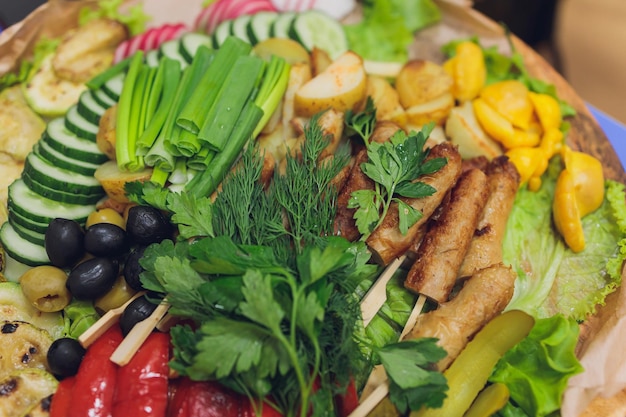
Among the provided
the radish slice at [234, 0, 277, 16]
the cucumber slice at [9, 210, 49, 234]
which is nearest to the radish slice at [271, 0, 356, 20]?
the radish slice at [234, 0, 277, 16]

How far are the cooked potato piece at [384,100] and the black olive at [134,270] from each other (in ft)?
5.95

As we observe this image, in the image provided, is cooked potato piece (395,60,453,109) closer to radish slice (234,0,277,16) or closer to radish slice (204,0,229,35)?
radish slice (234,0,277,16)

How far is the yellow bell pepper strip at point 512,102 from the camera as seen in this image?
3670 millimetres

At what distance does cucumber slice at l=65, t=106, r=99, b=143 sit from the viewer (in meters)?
3.43

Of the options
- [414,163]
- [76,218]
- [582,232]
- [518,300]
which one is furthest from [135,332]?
[582,232]

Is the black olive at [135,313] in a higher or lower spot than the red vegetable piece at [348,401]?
lower

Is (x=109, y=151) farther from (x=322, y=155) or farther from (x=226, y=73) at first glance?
(x=322, y=155)

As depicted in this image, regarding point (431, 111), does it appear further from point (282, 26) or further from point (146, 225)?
point (146, 225)

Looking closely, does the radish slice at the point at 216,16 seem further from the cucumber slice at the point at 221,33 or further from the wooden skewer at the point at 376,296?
the wooden skewer at the point at 376,296

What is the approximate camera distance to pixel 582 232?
11.2 feet

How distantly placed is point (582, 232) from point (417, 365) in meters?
1.70

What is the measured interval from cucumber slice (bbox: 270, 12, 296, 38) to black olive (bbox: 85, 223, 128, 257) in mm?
2012

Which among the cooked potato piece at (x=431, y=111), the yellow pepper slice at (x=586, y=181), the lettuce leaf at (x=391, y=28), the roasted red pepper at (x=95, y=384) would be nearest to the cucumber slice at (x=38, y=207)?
the roasted red pepper at (x=95, y=384)

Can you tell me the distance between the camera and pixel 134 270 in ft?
9.29
